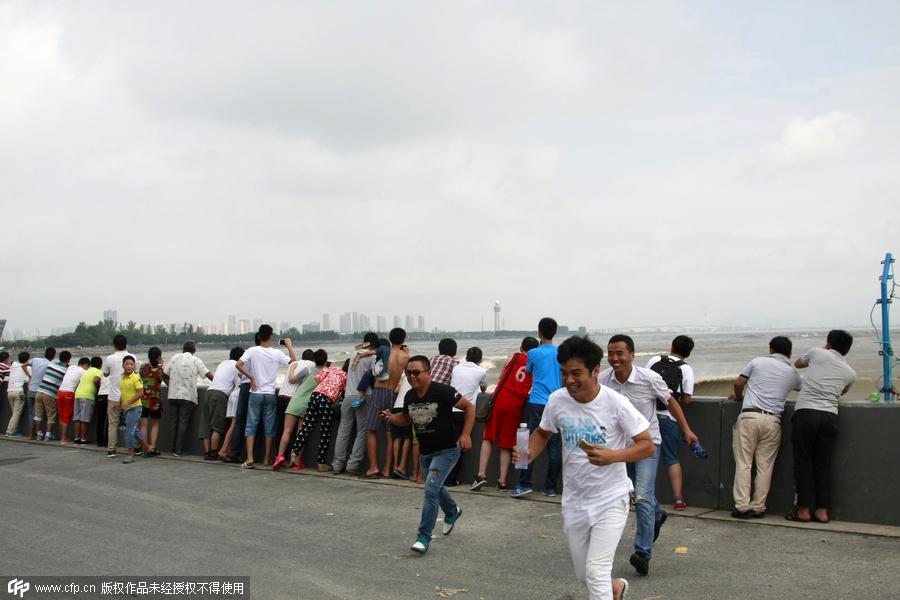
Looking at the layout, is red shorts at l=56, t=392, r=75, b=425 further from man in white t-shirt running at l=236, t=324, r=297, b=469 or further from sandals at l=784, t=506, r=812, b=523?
sandals at l=784, t=506, r=812, b=523

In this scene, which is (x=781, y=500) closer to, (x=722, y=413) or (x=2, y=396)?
(x=722, y=413)

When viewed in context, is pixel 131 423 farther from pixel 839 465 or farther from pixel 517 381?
pixel 839 465

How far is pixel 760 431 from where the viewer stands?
773cm

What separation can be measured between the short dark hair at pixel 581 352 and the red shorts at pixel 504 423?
4803 mm

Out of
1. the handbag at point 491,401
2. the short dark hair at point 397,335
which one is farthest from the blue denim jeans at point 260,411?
the handbag at point 491,401

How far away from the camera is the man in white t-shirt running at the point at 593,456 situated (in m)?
4.59

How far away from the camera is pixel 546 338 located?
927cm

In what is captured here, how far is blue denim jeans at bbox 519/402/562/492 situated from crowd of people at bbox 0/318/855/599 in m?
0.02

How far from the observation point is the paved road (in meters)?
5.88

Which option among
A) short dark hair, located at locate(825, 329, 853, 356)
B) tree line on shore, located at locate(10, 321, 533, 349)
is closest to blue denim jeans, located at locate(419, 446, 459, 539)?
short dark hair, located at locate(825, 329, 853, 356)

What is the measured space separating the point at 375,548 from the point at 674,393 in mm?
3310

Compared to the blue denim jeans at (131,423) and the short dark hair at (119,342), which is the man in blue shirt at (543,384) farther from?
the short dark hair at (119,342)

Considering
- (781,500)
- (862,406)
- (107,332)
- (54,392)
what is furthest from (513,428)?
(107,332)

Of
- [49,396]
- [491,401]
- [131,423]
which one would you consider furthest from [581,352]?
[49,396]
